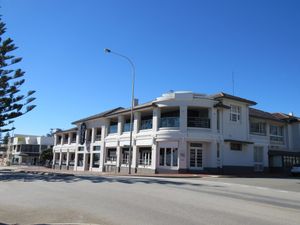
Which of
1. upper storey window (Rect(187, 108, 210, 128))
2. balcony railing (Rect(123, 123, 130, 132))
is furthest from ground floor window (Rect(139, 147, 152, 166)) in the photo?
upper storey window (Rect(187, 108, 210, 128))

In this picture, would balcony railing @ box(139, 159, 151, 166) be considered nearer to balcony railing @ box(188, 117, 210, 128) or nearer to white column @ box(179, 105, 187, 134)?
white column @ box(179, 105, 187, 134)

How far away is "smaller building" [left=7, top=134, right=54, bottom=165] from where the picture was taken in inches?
3836

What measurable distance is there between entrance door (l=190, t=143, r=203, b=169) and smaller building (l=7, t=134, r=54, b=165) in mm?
71492

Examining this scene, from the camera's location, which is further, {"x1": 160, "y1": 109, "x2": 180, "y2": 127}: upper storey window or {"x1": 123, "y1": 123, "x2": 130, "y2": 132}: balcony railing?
A: {"x1": 123, "y1": 123, "x2": 130, "y2": 132}: balcony railing

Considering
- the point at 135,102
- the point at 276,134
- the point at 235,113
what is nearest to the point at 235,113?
the point at 235,113

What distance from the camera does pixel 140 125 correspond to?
37.1 metres

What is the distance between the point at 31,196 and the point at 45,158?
223 feet

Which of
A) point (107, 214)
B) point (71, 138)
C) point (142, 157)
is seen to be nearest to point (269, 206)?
point (107, 214)

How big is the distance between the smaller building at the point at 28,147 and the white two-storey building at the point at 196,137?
5809 cm

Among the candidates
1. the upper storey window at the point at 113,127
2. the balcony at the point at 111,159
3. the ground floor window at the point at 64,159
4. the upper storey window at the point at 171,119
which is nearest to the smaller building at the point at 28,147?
the ground floor window at the point at 64,159

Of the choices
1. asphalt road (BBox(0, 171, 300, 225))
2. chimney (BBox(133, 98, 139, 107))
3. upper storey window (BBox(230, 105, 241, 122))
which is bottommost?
asphalt road (BBox(0, 171, 300, 225))

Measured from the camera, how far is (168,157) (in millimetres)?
33062

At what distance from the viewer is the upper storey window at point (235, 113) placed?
35.6 m

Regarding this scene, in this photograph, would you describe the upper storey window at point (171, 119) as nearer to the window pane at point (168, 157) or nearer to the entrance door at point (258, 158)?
the window pane at point (168, 157)
